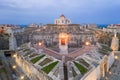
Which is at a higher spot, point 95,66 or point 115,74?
point 95,66

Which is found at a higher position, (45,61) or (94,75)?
(45,61)

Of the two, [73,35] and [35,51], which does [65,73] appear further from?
[73,35]

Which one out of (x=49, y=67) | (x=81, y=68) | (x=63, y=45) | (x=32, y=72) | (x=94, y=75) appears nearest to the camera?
(x=81, y=68)

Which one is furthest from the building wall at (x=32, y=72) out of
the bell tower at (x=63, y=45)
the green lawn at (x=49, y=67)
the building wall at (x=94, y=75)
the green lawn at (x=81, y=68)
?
the bell tower at (x=63, y=45)

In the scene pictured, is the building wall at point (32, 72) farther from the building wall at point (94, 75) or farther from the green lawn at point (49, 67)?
the building wall at point (94, 75)

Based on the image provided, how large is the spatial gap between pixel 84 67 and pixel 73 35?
66666mm

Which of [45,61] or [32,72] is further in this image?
[32,72]

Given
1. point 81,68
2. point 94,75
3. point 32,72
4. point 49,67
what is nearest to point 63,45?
point 32,72

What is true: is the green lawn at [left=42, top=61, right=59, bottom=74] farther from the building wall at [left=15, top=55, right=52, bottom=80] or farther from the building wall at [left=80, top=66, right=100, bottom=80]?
the building wall at [left=80, top=66, right=100, bottom=80]

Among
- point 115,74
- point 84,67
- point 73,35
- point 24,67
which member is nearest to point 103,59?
point 115,74

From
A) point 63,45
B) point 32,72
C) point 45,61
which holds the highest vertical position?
point 63,45

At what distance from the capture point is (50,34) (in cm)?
8906

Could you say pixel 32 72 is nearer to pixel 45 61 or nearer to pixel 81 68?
pixel 45 61

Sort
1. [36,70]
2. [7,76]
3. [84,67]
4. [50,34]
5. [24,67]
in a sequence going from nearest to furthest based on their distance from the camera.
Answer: [84,67] → [36,70] → [7,76] → [24,67] → [50,34]
